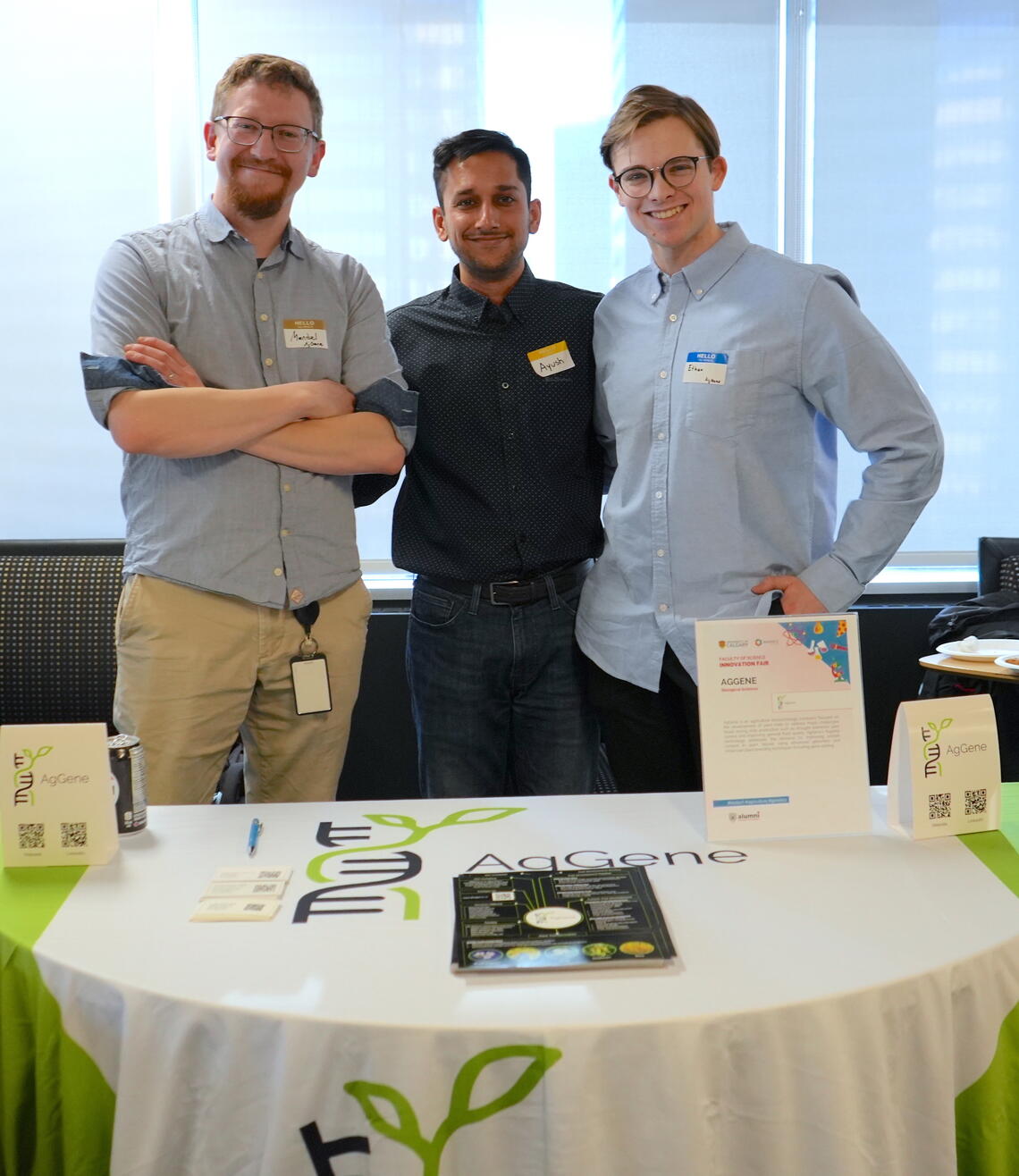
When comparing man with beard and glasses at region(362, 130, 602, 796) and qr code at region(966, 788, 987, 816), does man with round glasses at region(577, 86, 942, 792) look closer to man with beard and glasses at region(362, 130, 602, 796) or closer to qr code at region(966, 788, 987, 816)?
man with beard and glasses at region(362, 130, 602, 796)

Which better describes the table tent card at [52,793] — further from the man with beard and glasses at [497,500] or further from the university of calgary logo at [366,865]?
the man with beard and glasses at [497,500]

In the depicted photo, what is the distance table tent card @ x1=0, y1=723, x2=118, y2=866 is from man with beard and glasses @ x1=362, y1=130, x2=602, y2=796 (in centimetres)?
96

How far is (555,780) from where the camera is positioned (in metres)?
2.34

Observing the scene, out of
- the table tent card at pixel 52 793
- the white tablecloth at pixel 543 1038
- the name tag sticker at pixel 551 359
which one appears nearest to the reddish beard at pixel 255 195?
the name tag sticker at pixel 551 359

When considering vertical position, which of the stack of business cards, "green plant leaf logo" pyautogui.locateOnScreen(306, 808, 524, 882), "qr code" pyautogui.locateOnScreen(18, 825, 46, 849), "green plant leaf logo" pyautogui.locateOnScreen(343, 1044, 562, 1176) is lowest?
"green plant leaf logo" pyautogui.locateOnScreen(343, 1044, 562, 1176)

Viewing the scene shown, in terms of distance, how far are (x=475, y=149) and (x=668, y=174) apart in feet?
1.61

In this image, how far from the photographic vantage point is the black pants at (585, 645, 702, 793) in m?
2.07

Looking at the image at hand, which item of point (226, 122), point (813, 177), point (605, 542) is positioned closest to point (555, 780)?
point (605, 542)

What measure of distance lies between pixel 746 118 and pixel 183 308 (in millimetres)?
2432

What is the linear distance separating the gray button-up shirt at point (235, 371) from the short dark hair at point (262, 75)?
8.1 inches

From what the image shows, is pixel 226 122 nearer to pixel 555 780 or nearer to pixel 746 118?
pixel 555 780

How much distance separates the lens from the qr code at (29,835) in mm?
1422

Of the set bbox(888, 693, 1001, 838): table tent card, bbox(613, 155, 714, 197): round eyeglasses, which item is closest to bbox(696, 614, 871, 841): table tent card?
bbox(888, 693, 1001, 838): table tent card

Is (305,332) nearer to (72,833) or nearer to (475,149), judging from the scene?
(475,149)
